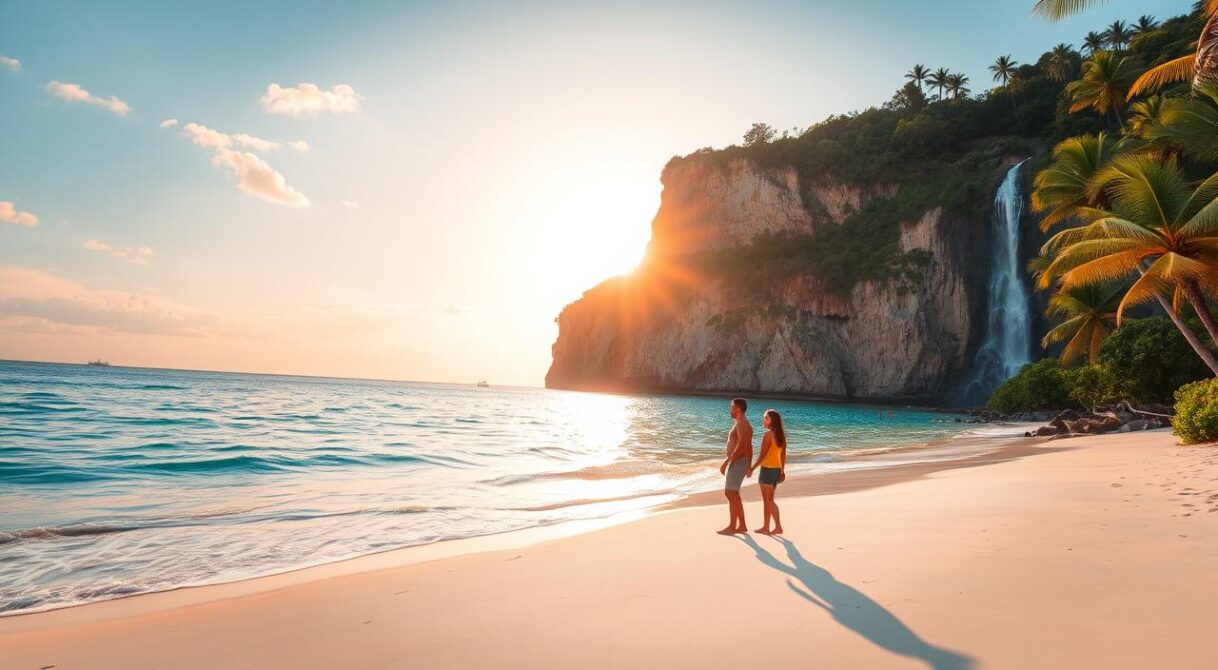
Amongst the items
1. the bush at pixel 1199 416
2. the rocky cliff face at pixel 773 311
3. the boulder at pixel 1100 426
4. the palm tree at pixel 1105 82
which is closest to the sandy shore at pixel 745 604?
the bush at pixel 1199 416

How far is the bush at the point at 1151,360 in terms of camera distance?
26.3m

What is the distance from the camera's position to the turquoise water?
278 inches

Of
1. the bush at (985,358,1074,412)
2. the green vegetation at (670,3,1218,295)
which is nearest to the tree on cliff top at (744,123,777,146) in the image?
the green vegetation at (670,3,1218,295)

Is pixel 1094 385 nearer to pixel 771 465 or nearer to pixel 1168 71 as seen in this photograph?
pixel 1168 71

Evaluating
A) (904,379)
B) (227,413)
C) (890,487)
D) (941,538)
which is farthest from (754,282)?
(941,538)

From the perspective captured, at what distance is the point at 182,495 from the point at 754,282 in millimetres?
70945

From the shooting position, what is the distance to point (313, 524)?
9039 millimetres

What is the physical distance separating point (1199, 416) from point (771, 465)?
36.8 feet

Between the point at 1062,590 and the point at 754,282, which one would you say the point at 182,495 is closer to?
the point at 1062,590

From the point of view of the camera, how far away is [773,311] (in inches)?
2889

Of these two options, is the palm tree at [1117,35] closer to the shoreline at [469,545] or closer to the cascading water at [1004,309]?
the cascading water at [1004,309]

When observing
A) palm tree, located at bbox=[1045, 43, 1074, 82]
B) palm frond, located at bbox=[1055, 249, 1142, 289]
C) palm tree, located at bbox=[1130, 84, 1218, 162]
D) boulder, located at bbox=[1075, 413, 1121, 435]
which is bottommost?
boulder, located at bbox=[1075, 413, 1121, 435]

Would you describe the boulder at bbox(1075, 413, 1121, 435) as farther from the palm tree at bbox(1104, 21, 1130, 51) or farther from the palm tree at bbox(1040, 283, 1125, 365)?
the palm tree at bbox(1104, 21, 1130, 51)

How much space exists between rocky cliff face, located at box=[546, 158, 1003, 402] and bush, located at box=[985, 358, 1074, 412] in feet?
77.2
